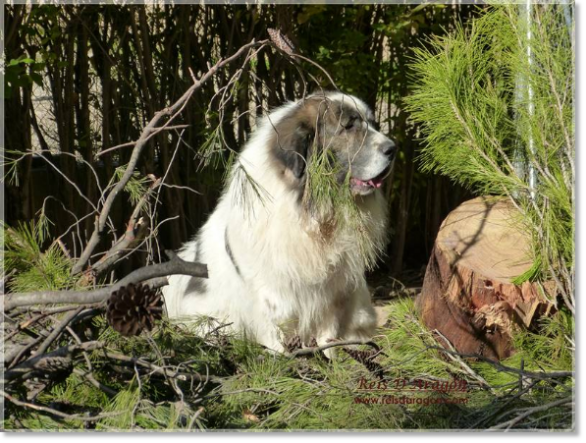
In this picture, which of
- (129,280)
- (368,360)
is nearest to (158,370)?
(129,280)

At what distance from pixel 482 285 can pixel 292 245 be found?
1.11m

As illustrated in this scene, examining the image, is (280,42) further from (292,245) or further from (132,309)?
(292,245)

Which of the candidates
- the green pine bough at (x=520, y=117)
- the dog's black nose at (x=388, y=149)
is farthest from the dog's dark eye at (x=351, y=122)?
the green pine bough at (x=520, y=117)

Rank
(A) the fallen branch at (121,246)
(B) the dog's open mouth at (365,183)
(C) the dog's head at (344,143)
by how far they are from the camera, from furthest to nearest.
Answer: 1. (B) the dog's open mouth at (365,183)
2. (C) the dog's head at (344,143)
3. (A) the fallen branch at (121,246)

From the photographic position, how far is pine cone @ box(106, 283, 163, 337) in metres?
2.65

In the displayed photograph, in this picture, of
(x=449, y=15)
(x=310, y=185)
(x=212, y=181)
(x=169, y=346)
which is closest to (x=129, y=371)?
(x=169, y=346)

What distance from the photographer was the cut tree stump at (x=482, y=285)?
4.29 meters

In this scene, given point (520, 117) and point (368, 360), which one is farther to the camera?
point (520, 117)

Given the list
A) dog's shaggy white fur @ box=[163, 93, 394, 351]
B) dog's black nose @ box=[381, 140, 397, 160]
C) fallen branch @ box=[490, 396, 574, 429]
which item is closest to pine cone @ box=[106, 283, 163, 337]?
fallen branch @ box=[490, 396, 574, 429]

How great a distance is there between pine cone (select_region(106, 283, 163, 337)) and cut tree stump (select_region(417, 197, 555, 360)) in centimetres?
207

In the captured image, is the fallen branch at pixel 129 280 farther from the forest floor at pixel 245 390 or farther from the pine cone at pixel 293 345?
the pine cone at pixel 293 345

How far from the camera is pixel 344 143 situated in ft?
13.8

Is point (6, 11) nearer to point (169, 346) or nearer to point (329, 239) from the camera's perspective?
point (329, 239)

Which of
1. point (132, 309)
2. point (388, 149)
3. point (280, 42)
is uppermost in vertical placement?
point (280, 42)
